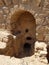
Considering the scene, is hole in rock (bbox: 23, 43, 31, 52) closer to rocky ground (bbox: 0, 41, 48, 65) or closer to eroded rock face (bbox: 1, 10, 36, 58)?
eroded rock face (bbox: 1, 10, 36, 58)

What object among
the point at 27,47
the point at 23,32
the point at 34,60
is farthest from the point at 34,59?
the point at 23,32

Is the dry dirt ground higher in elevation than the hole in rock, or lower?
higher

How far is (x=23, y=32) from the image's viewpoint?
602cm

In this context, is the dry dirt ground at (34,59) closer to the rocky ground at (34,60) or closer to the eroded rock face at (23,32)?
the rocky ground at (34,60)

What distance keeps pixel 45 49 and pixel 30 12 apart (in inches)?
48.2

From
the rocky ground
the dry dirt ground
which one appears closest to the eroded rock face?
the dry dirt ground

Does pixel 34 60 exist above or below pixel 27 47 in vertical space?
above

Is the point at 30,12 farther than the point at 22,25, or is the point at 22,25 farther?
the point at 22,25

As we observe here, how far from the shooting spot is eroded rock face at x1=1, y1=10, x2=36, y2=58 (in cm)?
583

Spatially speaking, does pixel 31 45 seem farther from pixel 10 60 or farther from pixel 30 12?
pixel 10 60

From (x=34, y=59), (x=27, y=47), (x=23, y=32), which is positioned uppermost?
(x=23, y=32)

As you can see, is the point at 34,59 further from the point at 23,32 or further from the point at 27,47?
the point at 23,32

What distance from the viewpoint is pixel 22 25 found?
6031 millimetres

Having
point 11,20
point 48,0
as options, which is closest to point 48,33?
point 48,0
